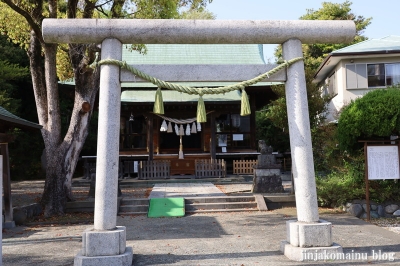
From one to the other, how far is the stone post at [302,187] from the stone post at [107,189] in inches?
105

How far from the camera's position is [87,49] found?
1180 cm

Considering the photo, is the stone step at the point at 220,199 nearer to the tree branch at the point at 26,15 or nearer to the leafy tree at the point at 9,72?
the tree branch at the point at 26,15

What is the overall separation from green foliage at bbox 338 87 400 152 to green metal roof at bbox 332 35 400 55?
9302mm

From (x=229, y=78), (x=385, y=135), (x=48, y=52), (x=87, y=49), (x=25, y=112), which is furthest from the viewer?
(x=25, y=112)

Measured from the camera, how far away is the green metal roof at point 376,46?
1770cm

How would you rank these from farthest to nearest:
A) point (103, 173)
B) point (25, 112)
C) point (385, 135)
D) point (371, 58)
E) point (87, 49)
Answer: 1. point (25, 112)
2. point (371, 58)
3. point (87, 49)
4. point (385, 135)
5. point (103, 173)

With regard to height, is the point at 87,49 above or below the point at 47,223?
above

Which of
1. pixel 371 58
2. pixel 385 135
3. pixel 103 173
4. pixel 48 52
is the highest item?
pixel 371 58

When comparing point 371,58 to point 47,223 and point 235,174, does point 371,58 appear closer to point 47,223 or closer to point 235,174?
point 235,174

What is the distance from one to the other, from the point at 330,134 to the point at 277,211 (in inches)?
126

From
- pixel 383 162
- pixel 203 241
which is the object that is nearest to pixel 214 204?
pixel 203 241

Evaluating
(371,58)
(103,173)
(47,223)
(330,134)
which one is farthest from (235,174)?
(103,173)

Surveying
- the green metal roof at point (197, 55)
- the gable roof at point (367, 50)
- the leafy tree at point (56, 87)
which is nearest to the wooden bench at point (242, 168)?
the green metal roof at point (197, 55)

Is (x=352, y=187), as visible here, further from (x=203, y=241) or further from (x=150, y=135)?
(x=150, y=135)
